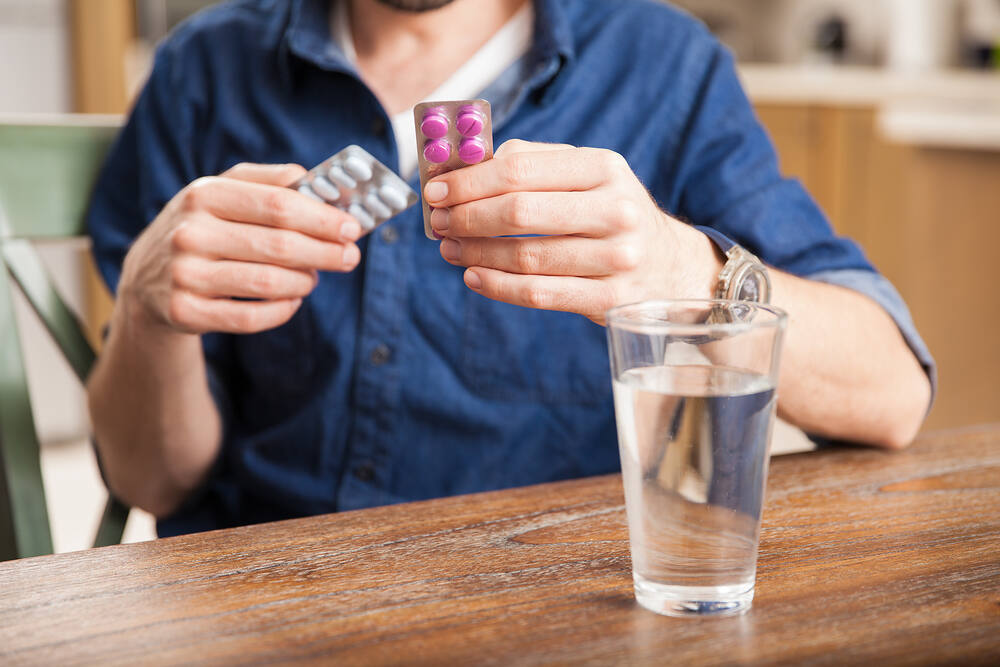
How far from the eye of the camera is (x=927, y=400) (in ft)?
2.80

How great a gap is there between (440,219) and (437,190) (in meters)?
0.03

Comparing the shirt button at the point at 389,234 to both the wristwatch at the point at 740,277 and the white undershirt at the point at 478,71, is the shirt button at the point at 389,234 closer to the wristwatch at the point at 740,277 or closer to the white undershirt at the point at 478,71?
the white undershirt at the point at 478,71

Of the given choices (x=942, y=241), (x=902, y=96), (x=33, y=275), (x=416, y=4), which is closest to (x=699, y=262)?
(x=416, y=4)

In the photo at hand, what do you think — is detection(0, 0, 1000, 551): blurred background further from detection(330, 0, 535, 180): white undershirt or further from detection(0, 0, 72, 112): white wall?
detection(330, 0, 535, 180): white undershirt

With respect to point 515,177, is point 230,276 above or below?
below

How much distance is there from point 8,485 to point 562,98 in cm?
62

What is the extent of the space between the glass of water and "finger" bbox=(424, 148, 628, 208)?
0.15 m

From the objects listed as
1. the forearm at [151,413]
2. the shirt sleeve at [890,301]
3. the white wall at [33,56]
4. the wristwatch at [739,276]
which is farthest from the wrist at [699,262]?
the white wall at [33,56]

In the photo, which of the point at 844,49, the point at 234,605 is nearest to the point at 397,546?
the point at 234,605

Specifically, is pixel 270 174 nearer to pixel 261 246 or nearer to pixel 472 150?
pixel 261 246

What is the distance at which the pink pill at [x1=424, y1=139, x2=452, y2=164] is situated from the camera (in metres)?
0.58

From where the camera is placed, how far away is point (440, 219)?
0.62 metres

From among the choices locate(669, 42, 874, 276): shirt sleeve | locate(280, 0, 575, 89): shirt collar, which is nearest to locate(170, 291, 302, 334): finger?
locate(280, 0, 575, 89): shirt collar

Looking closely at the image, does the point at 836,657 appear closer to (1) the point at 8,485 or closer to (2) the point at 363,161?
(2) the point at 363,161
